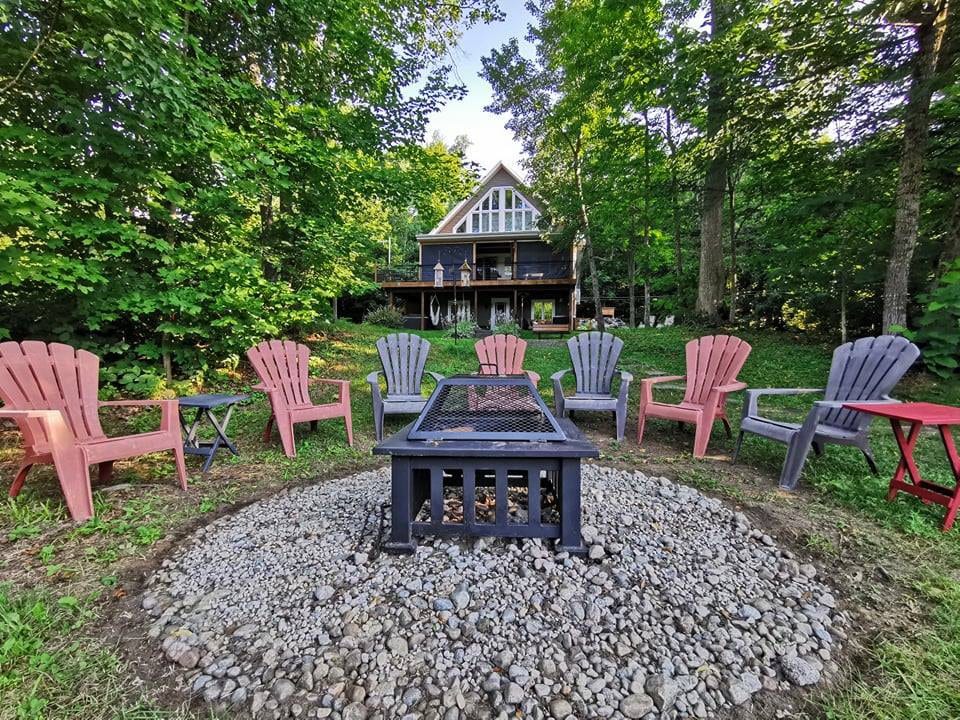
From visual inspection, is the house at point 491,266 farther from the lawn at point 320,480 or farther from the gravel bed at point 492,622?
the gravel bed at point 492,622

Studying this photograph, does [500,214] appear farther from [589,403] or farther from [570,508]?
[570,508]

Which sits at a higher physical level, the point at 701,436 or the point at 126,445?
the point at 126,445

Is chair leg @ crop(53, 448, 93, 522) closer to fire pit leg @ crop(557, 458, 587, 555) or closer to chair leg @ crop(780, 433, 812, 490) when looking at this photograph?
fire pit leg @ crop(557, 458, 587, 555)

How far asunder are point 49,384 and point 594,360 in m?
4.21

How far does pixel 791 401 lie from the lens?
16.4 ft

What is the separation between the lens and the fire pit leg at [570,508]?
1.83 m

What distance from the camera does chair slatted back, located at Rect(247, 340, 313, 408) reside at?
11.1 ft

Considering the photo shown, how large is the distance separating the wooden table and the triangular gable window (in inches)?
602

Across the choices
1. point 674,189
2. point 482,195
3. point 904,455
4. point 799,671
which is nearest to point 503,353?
point 904,455

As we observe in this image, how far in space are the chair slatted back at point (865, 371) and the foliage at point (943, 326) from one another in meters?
2.66

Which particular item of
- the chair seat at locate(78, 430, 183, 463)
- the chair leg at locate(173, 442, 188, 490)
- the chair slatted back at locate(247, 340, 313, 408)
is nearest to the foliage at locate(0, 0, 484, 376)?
the chair slatted back at locate(247, 340, 313, 408)

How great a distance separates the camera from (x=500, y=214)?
16828 millimetres

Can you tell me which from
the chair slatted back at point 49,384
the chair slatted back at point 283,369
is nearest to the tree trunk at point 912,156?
the chair slatted back at point 283,369

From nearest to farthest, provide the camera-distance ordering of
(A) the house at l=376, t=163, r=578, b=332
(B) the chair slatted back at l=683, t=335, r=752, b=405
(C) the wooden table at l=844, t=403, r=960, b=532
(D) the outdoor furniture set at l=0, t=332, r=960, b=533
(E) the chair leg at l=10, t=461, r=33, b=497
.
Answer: (C) the wooden table at l=844, t=403, r=960, b=532 < (D) the outdoor furniture set at l=0, t=332, r=960, b=533 < (E) the chair leg at l=10, t=461, r=33, b=497 < (B) the chair slatted back at l=683, t=335, r=752, b=405 < (A) the house at l=376, t=163, r=578, b=332
